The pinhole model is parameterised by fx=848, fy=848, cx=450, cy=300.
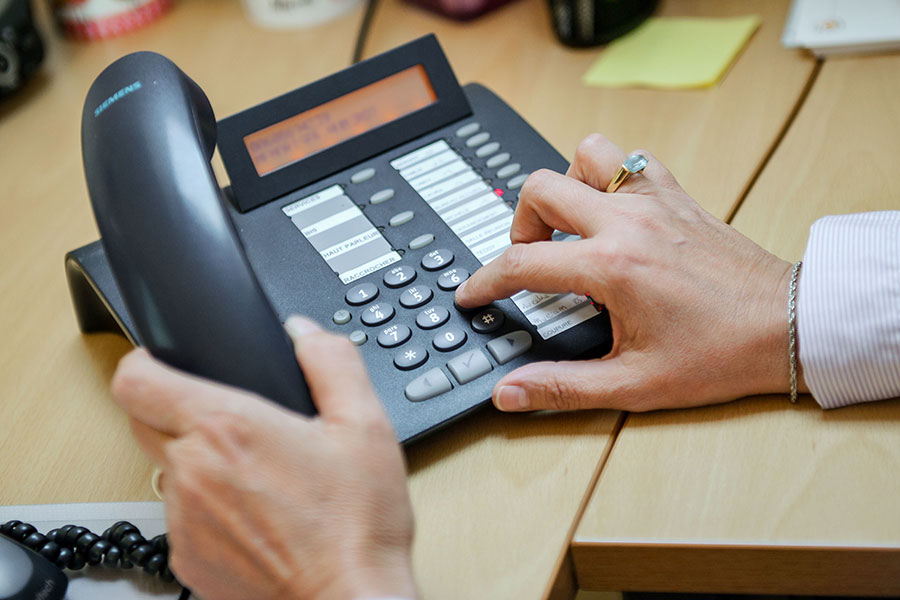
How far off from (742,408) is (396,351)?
0.17 meters

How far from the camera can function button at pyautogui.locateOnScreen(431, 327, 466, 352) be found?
438mm

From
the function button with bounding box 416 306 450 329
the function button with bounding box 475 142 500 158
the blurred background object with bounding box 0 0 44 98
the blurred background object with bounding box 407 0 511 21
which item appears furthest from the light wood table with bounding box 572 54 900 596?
the blurred background object with bounding box 0 0 44 98

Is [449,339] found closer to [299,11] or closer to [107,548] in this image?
[107,548]

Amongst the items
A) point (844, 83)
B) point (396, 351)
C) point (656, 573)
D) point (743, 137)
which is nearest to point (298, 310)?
point (396, 351)

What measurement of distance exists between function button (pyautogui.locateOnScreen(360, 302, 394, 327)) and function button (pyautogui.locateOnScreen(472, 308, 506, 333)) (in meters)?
0.05

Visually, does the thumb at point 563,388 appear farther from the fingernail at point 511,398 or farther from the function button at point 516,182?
the function button at point 516,182

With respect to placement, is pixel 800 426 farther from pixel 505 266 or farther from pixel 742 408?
pixel 505 266

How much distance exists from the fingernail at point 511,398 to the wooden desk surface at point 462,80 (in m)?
0.02

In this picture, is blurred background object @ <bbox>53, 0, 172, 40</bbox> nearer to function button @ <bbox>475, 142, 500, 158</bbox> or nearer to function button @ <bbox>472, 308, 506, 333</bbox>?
function button @ <bbox>475, 142, 500, 158</bbox>

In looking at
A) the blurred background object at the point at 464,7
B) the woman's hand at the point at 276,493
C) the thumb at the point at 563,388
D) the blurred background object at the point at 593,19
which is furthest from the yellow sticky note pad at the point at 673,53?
the woman's hand at the point at 276,493

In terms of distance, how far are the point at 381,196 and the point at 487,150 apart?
8 cm

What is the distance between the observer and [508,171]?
1.76 feet

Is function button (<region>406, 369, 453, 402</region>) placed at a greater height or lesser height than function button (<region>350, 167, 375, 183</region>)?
lesser

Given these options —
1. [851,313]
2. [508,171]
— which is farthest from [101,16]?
[851,313]
